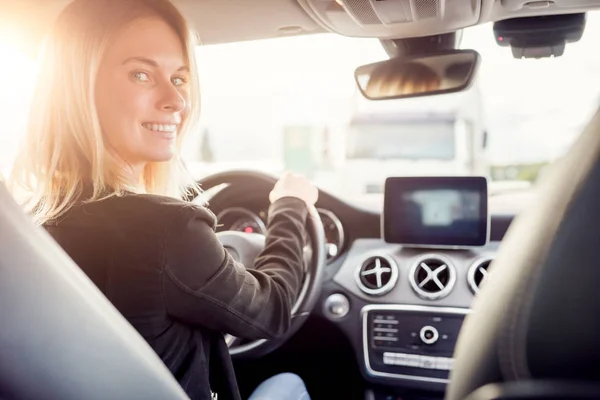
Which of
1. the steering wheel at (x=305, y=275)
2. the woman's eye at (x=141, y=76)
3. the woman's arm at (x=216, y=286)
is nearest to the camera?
the woman's arm at (x=216, y=286)

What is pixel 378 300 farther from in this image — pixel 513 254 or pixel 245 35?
pixel 513 254

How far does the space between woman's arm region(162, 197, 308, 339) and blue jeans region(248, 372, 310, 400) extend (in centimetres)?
48

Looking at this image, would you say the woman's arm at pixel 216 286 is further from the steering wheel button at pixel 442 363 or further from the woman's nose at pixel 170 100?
the steering wheel button at pixel 442 363

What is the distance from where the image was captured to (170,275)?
5.20 feet

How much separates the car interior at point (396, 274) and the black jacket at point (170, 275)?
1.01 ft

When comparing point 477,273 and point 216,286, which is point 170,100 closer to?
point 216,286

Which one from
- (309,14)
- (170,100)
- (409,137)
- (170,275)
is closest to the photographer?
(170,275)

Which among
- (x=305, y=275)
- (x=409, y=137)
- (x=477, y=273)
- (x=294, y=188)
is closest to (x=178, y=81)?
(x=294, y=188)

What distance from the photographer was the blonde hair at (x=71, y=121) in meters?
1.78

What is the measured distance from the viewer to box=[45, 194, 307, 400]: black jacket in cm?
159

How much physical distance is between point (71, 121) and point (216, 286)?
0.57 m

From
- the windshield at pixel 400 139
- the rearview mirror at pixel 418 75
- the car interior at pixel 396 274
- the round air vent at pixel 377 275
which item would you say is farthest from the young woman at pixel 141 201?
the windshield at pixel 400 139

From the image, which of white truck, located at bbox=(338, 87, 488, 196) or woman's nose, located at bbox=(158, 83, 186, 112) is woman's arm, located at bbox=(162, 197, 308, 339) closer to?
woman's nose, located at bbox=(158, 83, 186, 112)

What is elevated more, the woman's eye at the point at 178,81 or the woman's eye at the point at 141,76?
the woman's eye at the point at 141,76
